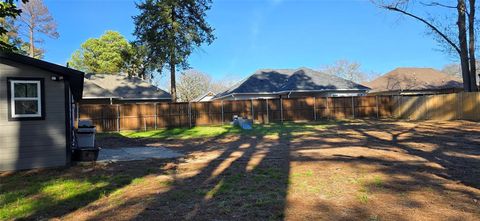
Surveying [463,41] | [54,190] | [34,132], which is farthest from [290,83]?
[54,190]

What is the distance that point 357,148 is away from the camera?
42.4ft

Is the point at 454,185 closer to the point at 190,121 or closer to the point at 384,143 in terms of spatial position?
the point at 384,143

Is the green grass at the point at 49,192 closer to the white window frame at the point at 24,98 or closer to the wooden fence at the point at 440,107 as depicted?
the white window frame at the point at 24,98

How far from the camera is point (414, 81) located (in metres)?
44.9

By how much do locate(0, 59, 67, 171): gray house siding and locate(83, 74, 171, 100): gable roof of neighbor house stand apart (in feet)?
82.2

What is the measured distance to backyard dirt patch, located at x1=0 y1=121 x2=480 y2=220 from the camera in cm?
574

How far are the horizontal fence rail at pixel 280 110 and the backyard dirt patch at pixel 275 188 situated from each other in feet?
56.4

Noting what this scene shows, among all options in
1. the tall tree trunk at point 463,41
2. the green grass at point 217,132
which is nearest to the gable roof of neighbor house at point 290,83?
the tall tree trunk at point 463,41

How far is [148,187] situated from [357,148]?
7590mm

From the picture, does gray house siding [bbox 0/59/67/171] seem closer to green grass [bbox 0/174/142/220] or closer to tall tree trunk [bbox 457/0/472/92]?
green grass [bbox 0/174/142/220]

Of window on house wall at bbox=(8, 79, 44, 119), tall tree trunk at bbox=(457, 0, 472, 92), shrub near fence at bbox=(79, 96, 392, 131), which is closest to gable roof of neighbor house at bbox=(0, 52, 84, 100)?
window on house wall at bbox=(8, 79, 44, 119)

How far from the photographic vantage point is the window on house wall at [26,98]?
9759 millimetres

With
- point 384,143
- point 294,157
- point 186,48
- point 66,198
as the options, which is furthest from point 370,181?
point 186,48

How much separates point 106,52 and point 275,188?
46.0 metres
